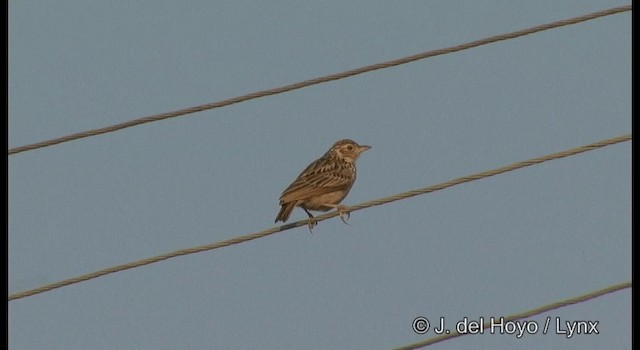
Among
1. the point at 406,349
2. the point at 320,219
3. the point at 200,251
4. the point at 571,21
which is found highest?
the point at 571,21

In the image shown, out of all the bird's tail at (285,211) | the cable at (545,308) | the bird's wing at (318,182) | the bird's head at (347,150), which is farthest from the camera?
the bird's head at (347,150)

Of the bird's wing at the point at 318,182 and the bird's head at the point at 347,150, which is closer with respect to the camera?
the bird's wing at the point at 318,182

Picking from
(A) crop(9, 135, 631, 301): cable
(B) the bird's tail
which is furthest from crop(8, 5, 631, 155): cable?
(B) the bird's tail

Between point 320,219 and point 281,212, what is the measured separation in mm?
1493

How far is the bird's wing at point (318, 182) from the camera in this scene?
62.1 feet

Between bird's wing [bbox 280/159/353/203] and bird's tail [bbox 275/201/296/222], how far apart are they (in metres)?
0.04

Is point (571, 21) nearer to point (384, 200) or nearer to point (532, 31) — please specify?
point (532, 31)

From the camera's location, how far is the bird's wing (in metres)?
18.9

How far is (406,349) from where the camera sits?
14289mm

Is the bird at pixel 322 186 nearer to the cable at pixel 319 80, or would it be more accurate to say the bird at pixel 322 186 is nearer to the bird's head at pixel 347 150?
the bird's head at pixel 347 150

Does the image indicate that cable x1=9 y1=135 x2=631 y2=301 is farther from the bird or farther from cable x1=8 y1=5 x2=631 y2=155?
the bird

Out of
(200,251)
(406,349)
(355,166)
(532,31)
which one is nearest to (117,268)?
(200,251)

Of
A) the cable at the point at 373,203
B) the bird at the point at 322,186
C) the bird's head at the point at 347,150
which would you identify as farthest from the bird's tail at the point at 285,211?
the cable at the point at 373,203

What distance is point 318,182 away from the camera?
63.1 feet
